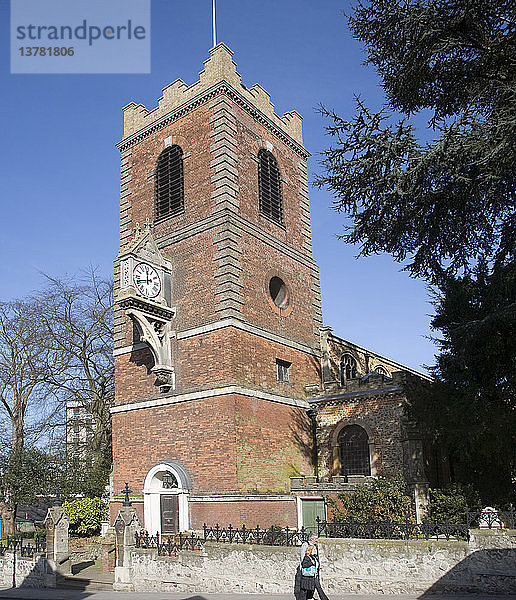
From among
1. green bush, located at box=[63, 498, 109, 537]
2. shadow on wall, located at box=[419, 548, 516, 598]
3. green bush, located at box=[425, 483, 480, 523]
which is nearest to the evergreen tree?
green bush, located at box=[425, 483, 480, 523]

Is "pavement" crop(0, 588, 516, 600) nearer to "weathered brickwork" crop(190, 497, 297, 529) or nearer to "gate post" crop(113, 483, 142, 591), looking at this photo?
"gate post" crop(113, 483, 142, 591)

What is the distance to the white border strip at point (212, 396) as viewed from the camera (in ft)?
73.8

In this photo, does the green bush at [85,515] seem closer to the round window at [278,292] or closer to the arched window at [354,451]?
the arched window at [354,451]

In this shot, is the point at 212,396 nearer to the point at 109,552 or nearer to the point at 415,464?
the point at 109,552

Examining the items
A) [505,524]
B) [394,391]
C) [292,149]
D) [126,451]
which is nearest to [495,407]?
[394,391]

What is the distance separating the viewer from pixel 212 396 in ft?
74.4

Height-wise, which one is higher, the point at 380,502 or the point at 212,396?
the point at 212,396

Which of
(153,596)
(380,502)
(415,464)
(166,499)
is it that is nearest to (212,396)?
(166,499)

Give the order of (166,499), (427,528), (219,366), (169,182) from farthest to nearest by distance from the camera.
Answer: (169,182), (166,499), (219,366), (427,528)

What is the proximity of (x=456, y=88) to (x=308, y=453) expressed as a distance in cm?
1500

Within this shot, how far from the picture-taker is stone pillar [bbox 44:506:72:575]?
67.4 feet

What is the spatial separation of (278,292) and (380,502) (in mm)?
10300

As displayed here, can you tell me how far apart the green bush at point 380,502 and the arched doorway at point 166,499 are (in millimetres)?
5543

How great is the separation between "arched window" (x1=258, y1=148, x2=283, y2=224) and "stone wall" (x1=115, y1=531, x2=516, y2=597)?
50.2ft
